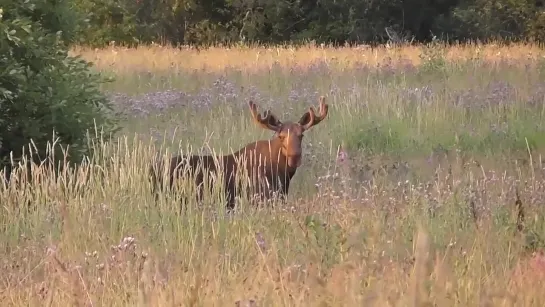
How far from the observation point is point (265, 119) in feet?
23.4

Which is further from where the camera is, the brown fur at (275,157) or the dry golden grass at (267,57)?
the dry golden grass at (267,57)

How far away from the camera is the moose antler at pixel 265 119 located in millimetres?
7090

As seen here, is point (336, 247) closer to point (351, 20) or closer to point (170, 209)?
point (170, 209)

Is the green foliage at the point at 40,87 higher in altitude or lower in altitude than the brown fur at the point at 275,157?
higher

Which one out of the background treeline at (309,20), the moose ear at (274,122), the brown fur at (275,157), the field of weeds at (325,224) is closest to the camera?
the field of weeds at (325,224)

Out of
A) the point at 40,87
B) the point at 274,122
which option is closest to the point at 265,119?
the point at 274,122

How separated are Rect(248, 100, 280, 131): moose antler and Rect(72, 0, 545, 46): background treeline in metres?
19.7

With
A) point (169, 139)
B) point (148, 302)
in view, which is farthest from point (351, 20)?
point (148, 302)

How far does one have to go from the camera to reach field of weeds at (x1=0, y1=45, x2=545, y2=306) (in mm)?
3443

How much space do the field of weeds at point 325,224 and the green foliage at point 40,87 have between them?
1.18 ft

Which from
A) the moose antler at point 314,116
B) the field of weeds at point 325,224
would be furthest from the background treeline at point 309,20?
the moose antler at point 314,116

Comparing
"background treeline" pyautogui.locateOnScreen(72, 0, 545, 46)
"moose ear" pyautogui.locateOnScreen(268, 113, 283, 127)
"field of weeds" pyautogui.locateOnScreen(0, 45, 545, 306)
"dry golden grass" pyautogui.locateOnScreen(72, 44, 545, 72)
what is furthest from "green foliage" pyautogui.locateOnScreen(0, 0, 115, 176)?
"background treeline" pyautogui.locateOnScreen(72, 0, 545, 46)

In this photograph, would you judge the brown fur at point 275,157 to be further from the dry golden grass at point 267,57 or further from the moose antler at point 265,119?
the dry golden grass at point 267,57

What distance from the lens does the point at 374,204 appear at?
526 centimetres
